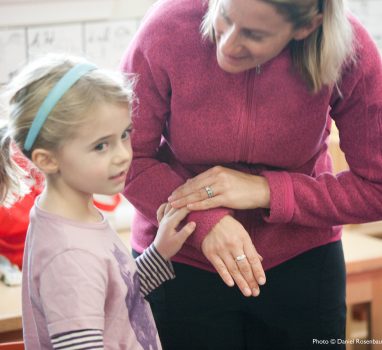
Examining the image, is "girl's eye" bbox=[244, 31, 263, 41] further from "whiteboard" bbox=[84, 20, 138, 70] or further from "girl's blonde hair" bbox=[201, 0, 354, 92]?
"whiteboard" bbox=[84, 20, 138, 70]

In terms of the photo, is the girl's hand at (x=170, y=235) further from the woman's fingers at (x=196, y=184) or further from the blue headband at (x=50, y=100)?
the blue headband at (x=50, y=100)

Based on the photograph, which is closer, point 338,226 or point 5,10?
point 338,226

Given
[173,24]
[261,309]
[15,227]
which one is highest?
[173,24]

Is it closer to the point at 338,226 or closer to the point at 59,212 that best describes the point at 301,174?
the point at 338,226

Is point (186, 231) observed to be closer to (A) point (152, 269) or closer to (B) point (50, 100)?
(A) point (152, 269)

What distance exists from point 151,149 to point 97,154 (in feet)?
1.02

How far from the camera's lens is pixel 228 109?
1.41 meters

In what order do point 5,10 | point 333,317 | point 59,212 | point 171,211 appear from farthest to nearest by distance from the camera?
point 5,10
point 333,317
point 171,211
point 59,212

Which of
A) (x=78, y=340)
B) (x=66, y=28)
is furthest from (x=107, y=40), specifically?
(x=78, y=340)

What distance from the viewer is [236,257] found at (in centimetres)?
136

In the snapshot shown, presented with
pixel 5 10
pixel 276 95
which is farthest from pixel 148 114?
pixel 5 10

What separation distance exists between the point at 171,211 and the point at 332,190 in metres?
0.34

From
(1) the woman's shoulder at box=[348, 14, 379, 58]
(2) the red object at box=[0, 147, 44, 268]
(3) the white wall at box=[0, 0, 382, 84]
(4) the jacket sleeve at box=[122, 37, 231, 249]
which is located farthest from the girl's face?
(3) the white wall at box=[0, 0, 382, 84]

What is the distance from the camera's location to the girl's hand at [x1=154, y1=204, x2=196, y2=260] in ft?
4.61
